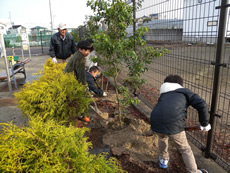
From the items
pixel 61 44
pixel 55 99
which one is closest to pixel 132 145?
pixel 55 99

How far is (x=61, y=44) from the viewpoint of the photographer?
18.4ft

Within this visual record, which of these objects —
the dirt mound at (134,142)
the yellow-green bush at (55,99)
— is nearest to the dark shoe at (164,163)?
the dirt mound at (134,142)

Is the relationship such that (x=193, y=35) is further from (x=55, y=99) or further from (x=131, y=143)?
(x=55, y=99)

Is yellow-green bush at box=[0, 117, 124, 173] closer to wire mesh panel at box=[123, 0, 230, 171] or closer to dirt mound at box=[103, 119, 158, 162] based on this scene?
Answer: dirt mound at box=[103, 119, 158, 162]

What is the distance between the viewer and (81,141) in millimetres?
1790

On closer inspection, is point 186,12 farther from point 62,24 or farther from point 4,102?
point 4,102

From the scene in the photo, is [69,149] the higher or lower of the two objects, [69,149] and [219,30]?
the lower

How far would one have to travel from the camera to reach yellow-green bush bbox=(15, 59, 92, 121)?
3.08m

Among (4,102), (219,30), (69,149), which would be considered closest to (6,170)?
(69,149)

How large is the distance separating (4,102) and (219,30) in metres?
5.10

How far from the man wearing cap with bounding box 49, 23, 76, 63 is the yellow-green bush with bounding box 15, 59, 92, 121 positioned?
2236mm

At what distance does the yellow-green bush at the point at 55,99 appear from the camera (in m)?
3.08

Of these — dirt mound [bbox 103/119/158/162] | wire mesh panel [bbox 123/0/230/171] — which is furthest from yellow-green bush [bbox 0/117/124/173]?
wire mesh panel [bbox 123/0/230/171]

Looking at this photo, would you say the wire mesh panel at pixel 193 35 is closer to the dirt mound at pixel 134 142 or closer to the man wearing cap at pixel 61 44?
the dirt mound at pixel 134 142
